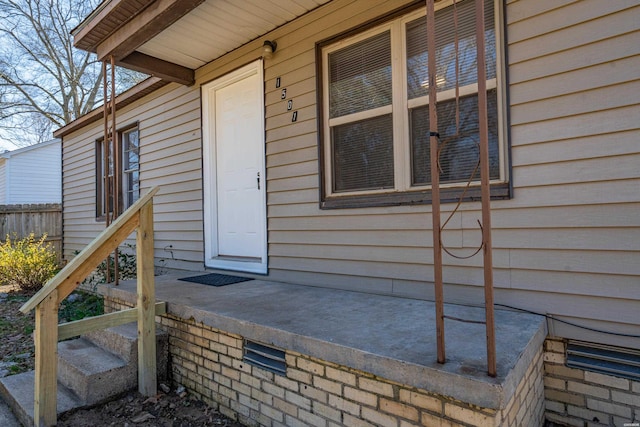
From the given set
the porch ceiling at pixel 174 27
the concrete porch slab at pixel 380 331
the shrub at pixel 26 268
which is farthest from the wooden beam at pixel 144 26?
the shrub at pixel 26 268

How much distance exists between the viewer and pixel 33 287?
6523 mm

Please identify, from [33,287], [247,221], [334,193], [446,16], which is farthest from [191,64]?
[33,287]

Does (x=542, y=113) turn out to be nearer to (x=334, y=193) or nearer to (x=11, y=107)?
(x=334, y=193)

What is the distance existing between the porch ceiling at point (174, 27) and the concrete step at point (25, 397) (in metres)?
2.82

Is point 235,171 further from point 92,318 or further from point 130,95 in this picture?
point 130,95

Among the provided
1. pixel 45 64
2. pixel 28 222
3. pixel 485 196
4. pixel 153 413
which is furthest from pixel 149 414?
pixel 45 64

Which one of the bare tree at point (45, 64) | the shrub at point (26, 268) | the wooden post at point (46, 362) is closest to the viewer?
the wooden post at point (46, 362)

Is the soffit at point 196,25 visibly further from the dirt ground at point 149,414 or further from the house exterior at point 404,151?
the dirt ground at point 149,414

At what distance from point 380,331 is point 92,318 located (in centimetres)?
176

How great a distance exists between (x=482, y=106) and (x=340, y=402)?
56.9 inches

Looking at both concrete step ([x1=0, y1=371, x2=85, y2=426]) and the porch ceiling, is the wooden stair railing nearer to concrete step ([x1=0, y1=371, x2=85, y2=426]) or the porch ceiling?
concrete step ([x1=0, y1=371, x2=85, y2=426])

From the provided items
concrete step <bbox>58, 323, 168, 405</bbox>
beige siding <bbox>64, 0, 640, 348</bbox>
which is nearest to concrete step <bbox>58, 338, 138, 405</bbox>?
concrete step <bbox>58, 323, 168, 405</bbox>

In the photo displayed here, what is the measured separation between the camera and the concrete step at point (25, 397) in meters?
2.22

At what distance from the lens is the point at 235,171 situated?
4086 millimetres
